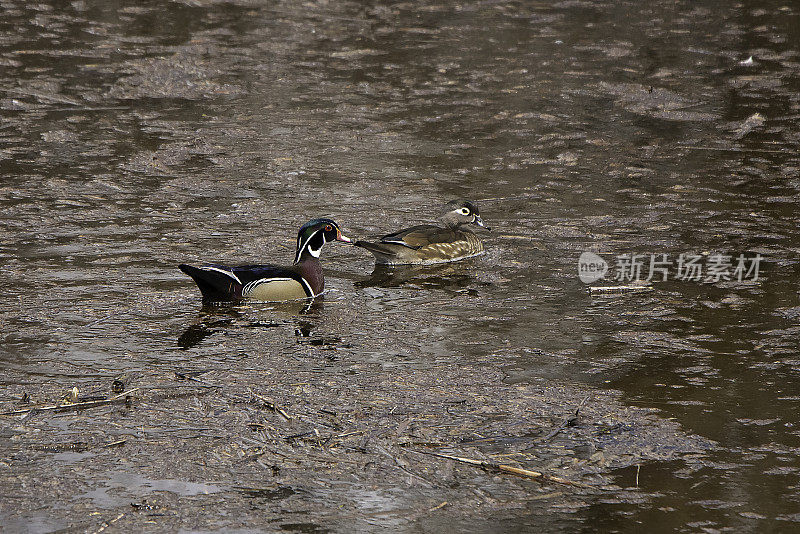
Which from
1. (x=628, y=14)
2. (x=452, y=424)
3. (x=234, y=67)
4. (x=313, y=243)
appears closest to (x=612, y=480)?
(x=452, y=424)

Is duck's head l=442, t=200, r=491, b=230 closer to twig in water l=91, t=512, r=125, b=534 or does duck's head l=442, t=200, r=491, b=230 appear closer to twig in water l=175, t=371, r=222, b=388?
twig in water l=175, t=371, r=222, b=388

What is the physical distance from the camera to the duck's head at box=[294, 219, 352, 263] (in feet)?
32.3

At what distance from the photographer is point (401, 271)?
10.8 m

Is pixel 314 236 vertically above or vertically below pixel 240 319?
above

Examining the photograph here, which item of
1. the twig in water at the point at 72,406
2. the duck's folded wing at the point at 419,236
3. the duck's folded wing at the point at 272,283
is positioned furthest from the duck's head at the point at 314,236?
the twig in water at the point at 72,406

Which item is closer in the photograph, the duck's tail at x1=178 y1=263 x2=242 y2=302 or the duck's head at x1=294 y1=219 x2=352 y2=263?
the duck's tail at x1=178 y1=263 x2=242 y2=302

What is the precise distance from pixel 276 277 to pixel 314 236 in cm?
62

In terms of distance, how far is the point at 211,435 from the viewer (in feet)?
22.0

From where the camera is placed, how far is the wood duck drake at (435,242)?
414 inches

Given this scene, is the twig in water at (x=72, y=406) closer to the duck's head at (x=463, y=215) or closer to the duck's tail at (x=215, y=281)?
the duck's tail at (x=215, y=281)
